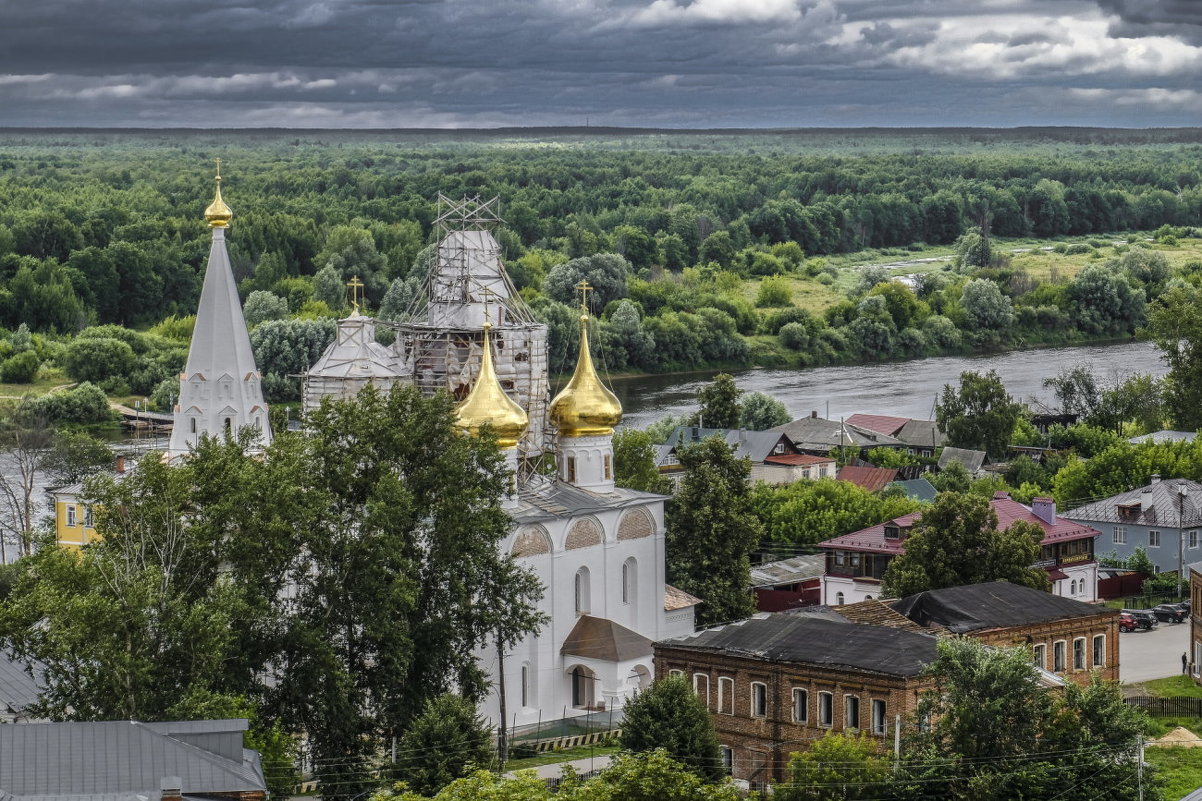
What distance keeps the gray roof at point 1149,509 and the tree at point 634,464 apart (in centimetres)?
812

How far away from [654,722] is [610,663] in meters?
Answer: 6.44

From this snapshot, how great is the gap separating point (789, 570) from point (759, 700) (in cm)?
1394

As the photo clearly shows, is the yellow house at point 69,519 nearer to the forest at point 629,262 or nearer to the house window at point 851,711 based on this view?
the house window at point 851,711

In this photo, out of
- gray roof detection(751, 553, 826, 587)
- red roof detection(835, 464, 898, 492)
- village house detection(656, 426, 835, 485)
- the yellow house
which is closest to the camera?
the yellow house

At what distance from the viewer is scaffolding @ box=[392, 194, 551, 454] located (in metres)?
36.5

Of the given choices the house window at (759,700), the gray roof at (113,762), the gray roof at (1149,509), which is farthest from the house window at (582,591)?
the gray roof at (1149,509)

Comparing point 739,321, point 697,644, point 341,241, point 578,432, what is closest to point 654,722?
point 697,644

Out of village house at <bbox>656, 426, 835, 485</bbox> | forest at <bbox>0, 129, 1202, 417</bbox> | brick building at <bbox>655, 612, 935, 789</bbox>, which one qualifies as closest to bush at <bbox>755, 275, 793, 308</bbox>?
forest at <bbox>0, 129, 1202, 417</bbox>

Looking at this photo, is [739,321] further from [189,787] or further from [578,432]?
[189,787]

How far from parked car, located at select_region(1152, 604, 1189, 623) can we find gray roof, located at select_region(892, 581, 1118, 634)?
732 centimetres

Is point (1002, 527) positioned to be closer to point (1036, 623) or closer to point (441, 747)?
point (1036, 623)

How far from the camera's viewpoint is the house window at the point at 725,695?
27.8 meters

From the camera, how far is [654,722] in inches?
1019

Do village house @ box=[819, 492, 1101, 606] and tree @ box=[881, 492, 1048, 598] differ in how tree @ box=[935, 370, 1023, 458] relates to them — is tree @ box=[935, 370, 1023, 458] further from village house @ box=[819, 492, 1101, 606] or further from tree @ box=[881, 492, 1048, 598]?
tree @ box=[881, 492, 1048, 598]
